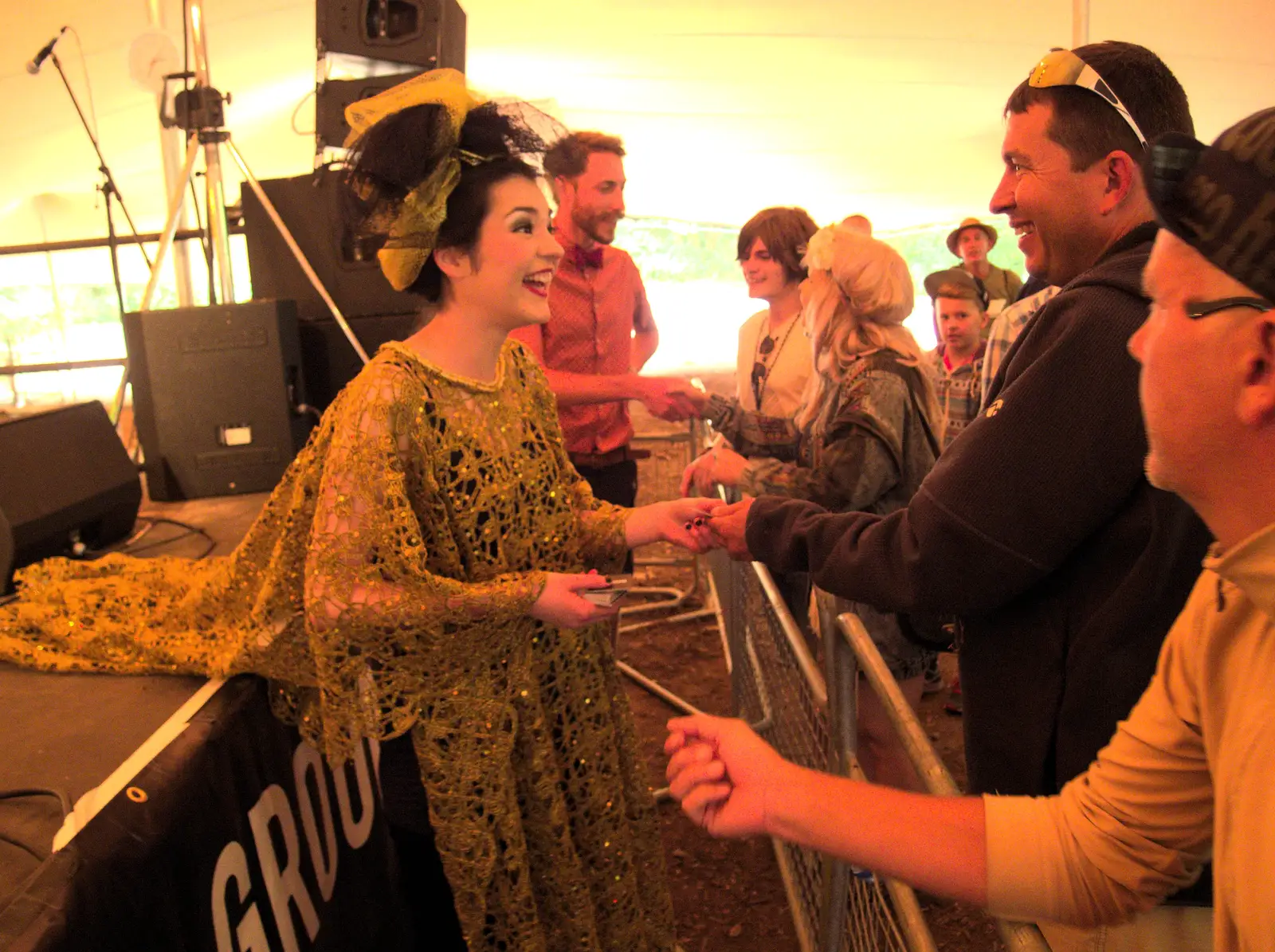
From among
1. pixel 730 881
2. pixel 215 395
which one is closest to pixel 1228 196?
pixel 730 881

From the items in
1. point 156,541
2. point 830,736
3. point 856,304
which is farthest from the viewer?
point 156,541

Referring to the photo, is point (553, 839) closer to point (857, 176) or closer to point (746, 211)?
point (857, 176)

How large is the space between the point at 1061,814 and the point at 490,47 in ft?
26.5

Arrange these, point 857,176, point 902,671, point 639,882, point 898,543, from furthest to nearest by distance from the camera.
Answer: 1. point 857,176
2. point 902,671
3. point 639,882
4. point 898,543

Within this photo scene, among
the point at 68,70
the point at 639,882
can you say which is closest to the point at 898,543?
the point at 639,882

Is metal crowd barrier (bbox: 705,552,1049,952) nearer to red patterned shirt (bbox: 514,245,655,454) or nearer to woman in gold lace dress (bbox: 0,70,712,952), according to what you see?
woman in gold lace dress (bbox: 0,70,712,952)

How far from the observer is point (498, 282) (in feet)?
4.97

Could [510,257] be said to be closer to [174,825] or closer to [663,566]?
[174,825]

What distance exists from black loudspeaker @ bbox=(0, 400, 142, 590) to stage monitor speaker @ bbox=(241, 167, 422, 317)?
995 millimetres

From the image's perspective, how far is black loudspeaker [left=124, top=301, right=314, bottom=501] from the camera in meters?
2.90

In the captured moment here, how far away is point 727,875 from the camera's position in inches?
99.3

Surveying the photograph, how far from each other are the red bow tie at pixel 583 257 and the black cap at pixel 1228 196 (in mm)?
2410

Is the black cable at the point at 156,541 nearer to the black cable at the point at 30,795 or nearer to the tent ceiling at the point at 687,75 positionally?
the black cable at the point at 30,795

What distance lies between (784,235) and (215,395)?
78.1 inches
